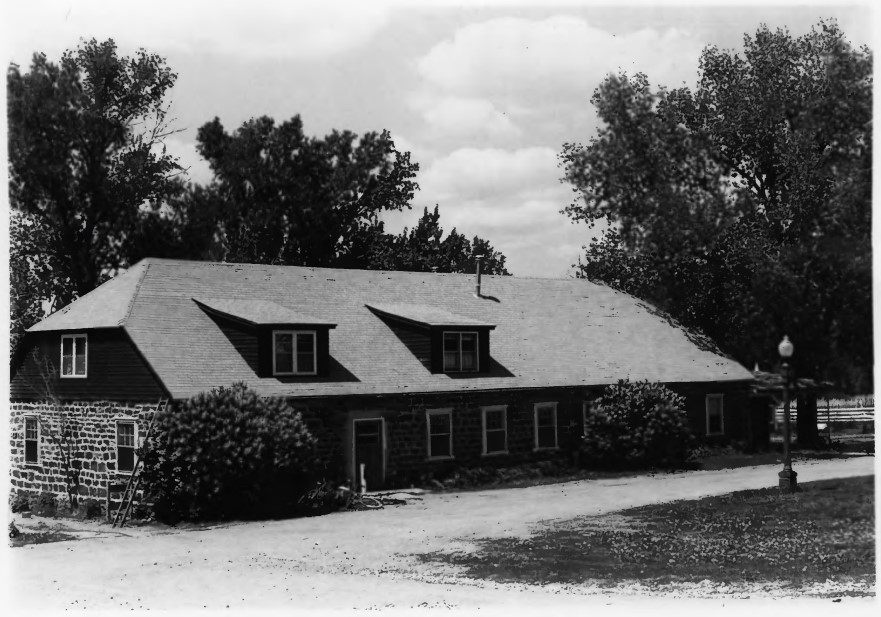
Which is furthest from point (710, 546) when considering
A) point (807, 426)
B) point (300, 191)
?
point (300, 191)

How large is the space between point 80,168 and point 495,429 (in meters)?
14.3

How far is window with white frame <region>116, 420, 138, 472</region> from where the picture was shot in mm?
29844

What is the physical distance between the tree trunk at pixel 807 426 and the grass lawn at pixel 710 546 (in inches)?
370

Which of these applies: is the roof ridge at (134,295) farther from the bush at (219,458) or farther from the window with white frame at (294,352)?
the window with white frame at (294,352)

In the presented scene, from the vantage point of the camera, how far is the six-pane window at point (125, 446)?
29.9 metres

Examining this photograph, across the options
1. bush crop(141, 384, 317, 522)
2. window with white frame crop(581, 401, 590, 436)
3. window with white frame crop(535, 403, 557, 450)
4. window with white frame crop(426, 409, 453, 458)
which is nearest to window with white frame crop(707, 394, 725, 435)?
window with white frame crop(581, 401, 590, 436)

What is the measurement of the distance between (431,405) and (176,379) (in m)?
8.10

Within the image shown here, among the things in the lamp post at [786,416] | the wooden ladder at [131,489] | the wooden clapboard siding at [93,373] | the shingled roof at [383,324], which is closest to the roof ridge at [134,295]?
the shingled roof at [383,324]

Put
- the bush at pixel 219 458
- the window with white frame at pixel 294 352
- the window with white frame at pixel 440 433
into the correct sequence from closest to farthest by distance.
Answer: the bush at pixel 219 458 < the window with white frame at pixel 294 352 < the window with white frame at pixel 440 433

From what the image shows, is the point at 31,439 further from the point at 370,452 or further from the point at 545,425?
the point at 545,425

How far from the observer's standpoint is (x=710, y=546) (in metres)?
21.7

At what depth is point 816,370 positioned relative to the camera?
25703mm

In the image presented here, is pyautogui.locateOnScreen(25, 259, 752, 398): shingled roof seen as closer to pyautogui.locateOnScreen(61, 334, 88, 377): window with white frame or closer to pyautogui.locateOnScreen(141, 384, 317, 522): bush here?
pyautogui.locateOnScreen(61, 334, 88, 377): window with white frame

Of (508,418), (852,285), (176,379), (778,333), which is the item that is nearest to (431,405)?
(508,418)
